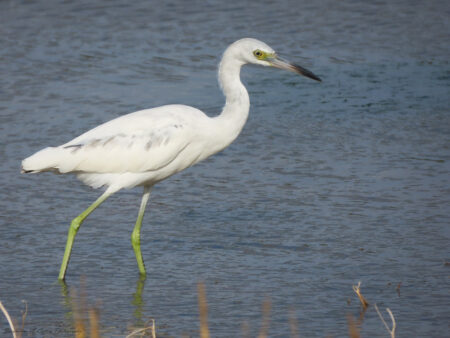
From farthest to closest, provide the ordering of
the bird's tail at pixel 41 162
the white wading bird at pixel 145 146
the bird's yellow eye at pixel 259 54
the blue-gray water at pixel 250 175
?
the bird's yellow eye at pixel 259 54, the white wading bird at pixel 145 146, the bird's tail at pixel 41 162, the blue-gray water at pixel 250 175

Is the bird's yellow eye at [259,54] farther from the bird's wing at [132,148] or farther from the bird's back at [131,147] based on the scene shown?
the bird's wing at [132,148]

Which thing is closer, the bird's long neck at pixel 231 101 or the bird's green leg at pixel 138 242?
the bird's green leg at pixel 138 242

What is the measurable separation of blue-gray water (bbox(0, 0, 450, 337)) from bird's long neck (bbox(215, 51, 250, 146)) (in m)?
0.87

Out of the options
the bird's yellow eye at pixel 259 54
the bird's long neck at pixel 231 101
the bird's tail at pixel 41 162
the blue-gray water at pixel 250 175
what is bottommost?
the blue-gray water at pixel 250 175

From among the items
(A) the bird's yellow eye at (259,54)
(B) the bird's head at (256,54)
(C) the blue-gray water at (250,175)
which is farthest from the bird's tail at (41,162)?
(A) the bird's yellow eye at (259,54)

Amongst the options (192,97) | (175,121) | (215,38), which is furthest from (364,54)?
(175,121)

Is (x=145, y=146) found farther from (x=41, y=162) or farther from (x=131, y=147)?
(x=41, y=162)

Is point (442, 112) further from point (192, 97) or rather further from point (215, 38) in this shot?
Result: point (215, 38)

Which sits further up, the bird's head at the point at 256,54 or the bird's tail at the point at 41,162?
the bird's head at the point at 256,54

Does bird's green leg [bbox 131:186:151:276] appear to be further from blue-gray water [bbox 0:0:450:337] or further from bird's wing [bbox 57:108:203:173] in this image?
bird's wing [bbox 57:108:203:173]

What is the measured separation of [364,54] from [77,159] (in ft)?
22.2

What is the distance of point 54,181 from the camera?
857 cm

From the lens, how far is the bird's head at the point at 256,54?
711 centimetres

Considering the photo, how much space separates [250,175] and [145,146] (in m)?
2.10
